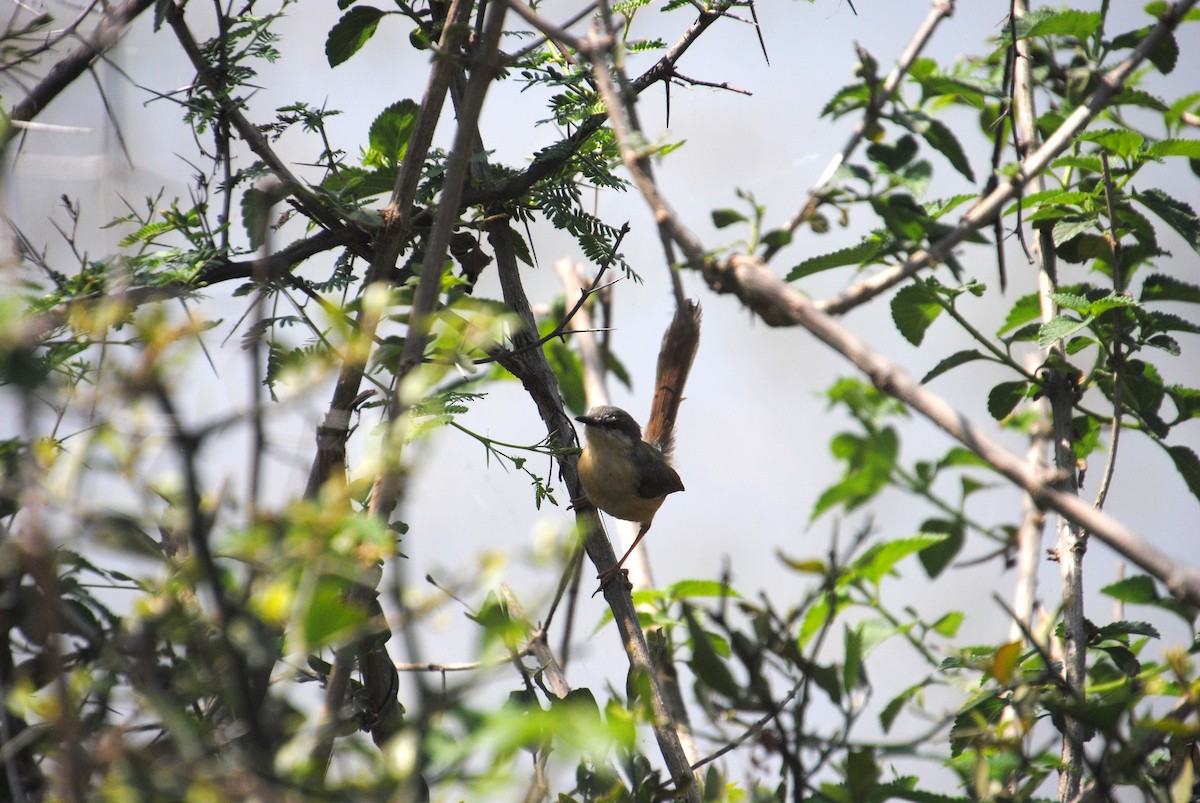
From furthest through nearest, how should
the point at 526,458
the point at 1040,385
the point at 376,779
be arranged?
A: the point at 1040,385 < the point at 526,458 < the point at 376,779

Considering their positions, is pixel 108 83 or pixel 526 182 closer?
pixel 108 83

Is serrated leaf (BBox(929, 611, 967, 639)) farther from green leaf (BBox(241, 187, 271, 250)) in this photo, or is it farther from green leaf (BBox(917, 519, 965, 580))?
green leaf (BBox(241, 187, 271, 250))

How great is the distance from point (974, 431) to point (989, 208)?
0.95 ft

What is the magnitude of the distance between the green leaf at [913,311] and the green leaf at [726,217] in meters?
0.91

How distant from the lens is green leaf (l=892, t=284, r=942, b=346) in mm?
2133

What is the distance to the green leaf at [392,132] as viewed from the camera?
2.06 meters

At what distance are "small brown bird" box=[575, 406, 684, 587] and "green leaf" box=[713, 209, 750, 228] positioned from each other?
8.95ft

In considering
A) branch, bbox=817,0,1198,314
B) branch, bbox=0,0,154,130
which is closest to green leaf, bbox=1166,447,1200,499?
branch, bbox=817,0,1198,314

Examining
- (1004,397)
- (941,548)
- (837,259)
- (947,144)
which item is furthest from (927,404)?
(941,548)

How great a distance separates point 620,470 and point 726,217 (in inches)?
118

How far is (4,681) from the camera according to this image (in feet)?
4.54

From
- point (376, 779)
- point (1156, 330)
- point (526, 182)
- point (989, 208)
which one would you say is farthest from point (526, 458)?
point (1156, 330)

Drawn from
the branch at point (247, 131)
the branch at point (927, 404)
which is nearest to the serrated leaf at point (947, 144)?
the branch at point (927, 404)

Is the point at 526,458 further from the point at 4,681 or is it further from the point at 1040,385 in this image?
the point at 1040,385
